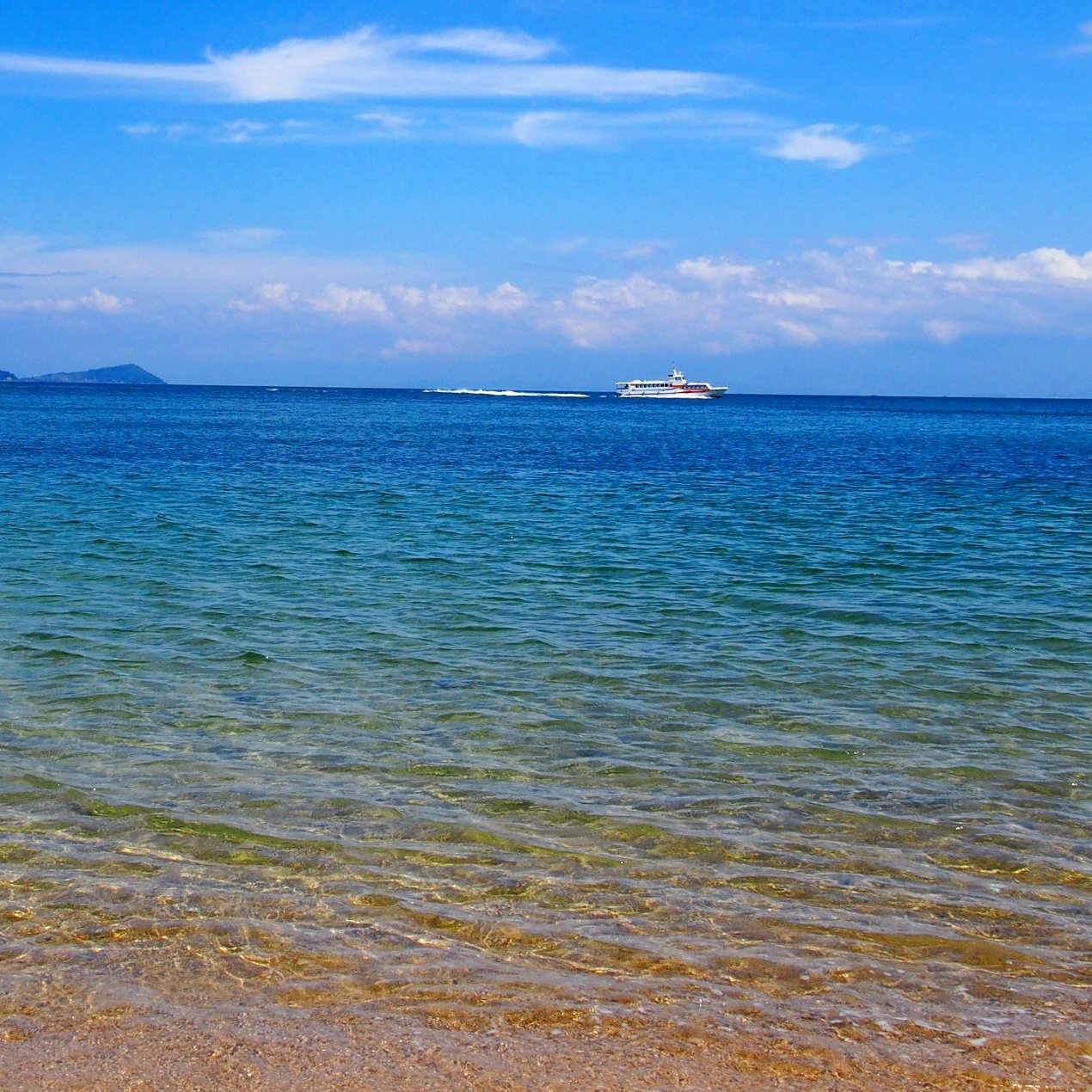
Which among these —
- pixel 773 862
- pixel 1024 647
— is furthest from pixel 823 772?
pixel 1024 647

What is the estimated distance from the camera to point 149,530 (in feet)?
90.3

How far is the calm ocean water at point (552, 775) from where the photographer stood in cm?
659

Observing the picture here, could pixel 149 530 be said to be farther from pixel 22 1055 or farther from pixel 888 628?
pixel 22 1055

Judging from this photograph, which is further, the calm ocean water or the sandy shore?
the calm ocean water

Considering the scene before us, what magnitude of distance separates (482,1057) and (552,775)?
4811mm

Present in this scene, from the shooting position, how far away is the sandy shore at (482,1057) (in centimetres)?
529

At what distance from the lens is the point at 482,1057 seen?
550 cm

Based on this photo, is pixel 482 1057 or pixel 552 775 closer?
pixel 482 1057

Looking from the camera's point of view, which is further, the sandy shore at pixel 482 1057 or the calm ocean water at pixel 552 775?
the calm ocean water at pixel 552 775

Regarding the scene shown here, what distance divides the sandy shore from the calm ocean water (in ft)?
0.90

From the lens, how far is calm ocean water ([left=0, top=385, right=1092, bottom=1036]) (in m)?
6.59

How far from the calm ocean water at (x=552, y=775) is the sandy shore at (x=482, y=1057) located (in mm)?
275

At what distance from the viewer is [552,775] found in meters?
10.3

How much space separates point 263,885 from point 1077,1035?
5207 millimetres
